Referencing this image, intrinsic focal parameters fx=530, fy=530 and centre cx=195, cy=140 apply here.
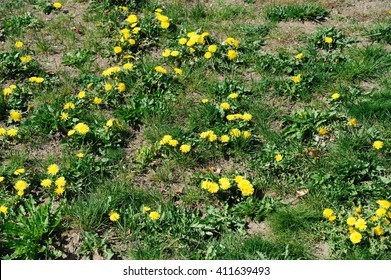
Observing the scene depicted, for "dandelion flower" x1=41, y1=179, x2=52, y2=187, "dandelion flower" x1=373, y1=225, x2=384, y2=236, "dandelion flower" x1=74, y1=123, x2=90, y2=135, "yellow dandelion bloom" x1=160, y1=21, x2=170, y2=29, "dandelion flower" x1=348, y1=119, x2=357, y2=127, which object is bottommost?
"dandelion flower" x1=373, y1=225, x2=384, y2=236

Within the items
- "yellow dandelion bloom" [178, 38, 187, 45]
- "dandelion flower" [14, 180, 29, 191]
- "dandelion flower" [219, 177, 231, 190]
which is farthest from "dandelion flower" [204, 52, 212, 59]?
"dandelion flower" [14, 180, 29, 191]

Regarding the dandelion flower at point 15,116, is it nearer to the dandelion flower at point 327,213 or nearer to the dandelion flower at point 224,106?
the dandelion flower at point 224,106

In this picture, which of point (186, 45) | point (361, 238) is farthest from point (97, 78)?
point (361, 238)

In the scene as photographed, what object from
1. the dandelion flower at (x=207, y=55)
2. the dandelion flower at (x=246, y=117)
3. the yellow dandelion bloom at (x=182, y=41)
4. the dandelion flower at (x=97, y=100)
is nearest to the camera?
the dandelion flower at (x=246, y=117)

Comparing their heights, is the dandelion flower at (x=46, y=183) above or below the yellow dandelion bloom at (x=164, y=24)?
below

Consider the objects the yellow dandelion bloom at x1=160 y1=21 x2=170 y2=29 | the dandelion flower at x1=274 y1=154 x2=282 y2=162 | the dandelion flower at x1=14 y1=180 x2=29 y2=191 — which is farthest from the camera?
the yellow dandelion bloom at x1=160 y1=21 x2=170 y2=29

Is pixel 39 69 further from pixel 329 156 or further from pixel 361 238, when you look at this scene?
pixel 361 238

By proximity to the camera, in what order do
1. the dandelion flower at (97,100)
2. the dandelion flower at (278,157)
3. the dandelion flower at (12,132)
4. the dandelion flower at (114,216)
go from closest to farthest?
1. the dandelion flower at (114,216)
2. the dandelion flower at (278,157)
3. the dandelion flower at (12,132)
4. the dandelion flower at (97,100)

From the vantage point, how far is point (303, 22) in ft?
20.8

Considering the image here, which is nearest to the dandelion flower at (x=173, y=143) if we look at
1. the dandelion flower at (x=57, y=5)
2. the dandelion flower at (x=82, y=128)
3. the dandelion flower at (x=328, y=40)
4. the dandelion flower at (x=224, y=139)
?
the dandelion flower at (x=224, y=139)

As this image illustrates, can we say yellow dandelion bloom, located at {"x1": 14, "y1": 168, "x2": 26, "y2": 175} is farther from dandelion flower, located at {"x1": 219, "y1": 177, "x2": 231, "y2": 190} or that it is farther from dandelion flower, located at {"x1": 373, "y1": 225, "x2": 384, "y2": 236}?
dandelion flower, located at {"x1": 373, "y1": 225, "x2": 384, "y2": 236}

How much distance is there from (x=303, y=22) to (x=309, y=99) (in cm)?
150

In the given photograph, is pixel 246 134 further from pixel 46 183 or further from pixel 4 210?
pixel 4 210

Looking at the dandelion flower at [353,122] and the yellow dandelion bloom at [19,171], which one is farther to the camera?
the dandelion flower at [353,122]
